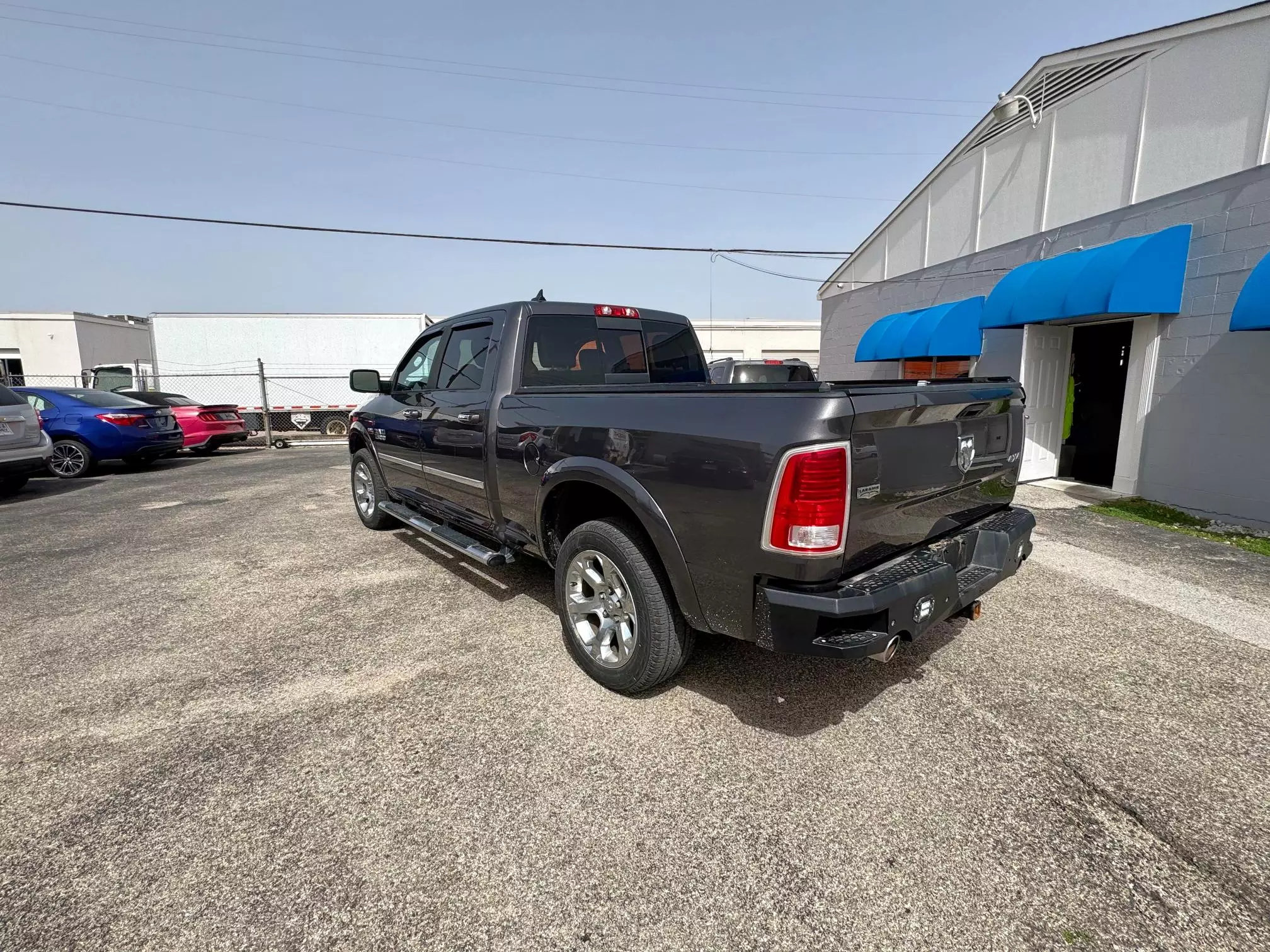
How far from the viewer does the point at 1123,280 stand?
6.68 metres

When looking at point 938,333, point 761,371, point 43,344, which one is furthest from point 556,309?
point 43,344

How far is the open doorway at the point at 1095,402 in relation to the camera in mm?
8656

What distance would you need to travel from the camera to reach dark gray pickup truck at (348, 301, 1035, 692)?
207 cm

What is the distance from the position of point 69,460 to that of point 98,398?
3.72 ft

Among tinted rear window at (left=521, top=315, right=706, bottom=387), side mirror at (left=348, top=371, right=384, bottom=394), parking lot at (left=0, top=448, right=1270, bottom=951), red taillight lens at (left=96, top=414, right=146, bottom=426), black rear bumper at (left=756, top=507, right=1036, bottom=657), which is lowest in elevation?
parking lot at (left=0, top=448, right=1270, bottom=951)

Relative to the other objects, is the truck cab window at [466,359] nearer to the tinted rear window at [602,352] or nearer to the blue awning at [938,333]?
the tinted rear window at [602,352]

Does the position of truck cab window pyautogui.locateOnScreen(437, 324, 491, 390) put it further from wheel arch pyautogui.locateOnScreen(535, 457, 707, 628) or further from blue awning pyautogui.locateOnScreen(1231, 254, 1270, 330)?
blue awning pyautogui.locateOnScreen(1231, 254, 1270, 330)

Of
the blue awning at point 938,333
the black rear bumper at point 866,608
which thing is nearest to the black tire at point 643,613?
the black rear bumper at point 866,608

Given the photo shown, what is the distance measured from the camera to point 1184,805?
214 centimetres

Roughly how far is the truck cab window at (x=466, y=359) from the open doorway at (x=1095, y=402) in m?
9.16

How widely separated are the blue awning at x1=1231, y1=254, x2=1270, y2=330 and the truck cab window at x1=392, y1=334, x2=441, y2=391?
7.36 m

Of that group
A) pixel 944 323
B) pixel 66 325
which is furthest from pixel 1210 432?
pixel 66 325

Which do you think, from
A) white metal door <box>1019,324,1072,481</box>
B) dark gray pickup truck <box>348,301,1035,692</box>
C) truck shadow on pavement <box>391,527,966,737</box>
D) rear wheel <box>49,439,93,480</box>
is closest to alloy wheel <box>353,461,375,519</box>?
dark gray pickup truck <box>348,301,1035,692</box>

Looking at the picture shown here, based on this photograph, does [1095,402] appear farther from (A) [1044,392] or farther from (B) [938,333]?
(B) [938,333]
